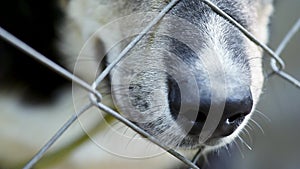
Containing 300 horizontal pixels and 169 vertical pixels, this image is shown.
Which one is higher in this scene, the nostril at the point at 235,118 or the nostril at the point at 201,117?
the nostril at the point at 235,118

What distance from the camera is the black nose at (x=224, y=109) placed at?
1.00m

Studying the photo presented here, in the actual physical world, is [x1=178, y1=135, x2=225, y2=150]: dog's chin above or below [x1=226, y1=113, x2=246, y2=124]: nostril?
below

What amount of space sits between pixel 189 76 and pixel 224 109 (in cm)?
8

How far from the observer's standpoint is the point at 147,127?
1.16 m

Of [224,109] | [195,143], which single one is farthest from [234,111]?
[195,143]

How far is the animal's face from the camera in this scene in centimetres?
102

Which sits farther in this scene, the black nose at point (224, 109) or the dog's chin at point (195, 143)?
the dog's chin at point (195, 143)

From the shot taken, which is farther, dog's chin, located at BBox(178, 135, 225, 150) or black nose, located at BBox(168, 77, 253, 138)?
dog's chin, located at BBox(178, 135, 225, 150)

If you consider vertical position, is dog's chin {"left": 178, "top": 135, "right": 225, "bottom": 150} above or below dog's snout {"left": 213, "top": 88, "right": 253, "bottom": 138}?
below

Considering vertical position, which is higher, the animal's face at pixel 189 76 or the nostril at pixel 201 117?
the animal's face at pixel 189 76

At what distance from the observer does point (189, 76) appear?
1.04 m

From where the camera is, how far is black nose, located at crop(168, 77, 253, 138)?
100 centimetres

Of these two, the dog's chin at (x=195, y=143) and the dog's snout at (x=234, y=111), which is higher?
the dog's snout at (x=234, y=111)

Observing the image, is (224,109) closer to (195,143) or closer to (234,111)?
(234,111)
